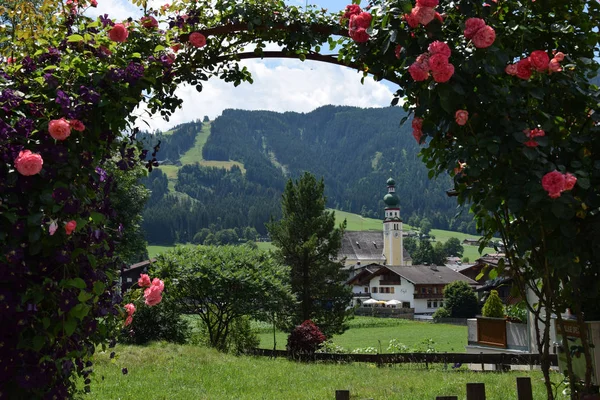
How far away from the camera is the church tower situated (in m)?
123

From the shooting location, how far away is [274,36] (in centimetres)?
510

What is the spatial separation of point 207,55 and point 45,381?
3.02 metres

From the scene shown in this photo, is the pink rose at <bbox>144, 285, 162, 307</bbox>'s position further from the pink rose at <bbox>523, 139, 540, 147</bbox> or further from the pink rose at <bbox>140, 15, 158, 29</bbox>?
the pink rose at <bbox>523, 139, 540, 147</bbox>

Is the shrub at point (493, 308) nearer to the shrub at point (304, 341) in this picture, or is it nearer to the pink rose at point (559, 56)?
the shrub at point (304, 341)

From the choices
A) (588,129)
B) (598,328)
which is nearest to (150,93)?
(588,129)

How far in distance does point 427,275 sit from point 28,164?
282ft

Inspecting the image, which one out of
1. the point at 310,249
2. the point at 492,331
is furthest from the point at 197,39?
the point at 310,249

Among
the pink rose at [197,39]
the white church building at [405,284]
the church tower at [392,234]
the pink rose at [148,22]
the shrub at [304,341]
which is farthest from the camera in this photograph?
the church tower at [392,234]

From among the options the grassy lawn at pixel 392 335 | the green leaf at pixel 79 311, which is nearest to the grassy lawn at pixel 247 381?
the green leaf at pixel 79 311

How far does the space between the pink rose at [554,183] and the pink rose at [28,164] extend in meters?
2.79

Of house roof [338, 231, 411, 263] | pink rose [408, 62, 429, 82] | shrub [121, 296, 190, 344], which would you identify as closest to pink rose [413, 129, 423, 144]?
pink rose [408, 62, 429, 82]

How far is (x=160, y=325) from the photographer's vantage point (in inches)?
720

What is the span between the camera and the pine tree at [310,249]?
1320 inches

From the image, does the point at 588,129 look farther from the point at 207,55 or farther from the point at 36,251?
the point at 36,251
